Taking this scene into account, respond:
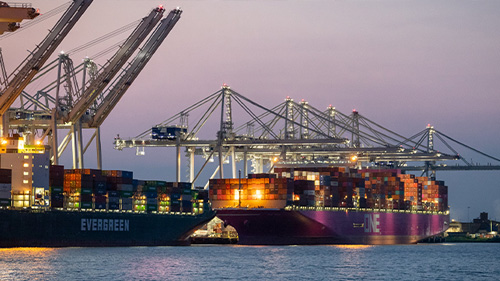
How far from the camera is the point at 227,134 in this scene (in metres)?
91.8

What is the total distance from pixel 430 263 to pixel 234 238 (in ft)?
106

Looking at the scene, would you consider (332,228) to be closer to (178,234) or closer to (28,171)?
(178,234)

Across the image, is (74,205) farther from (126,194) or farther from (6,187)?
(6,187)

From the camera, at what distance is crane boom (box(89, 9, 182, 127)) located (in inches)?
2852

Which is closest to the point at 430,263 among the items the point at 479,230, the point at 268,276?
the point at 268,276

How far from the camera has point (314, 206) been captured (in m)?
82.4

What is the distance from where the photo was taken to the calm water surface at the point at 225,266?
4806cm

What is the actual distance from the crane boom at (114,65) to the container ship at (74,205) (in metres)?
5.74

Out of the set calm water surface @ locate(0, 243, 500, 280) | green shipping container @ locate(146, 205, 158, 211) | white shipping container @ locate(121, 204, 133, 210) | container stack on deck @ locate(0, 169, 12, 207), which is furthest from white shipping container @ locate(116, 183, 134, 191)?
container stack on deck @ locate(0, 169, 12, 207)

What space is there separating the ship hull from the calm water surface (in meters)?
1.14

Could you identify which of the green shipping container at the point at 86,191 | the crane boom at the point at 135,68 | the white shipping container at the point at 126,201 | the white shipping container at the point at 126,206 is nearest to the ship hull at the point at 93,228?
the white shipping container at the point at 126,206

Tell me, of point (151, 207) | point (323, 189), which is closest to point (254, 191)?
point (323, 189)

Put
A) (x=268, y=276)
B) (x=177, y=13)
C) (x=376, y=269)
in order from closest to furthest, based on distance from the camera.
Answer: (x=268, y=276), (x=376, y=269), (x=177, y=13)

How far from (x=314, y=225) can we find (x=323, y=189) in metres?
3.66
